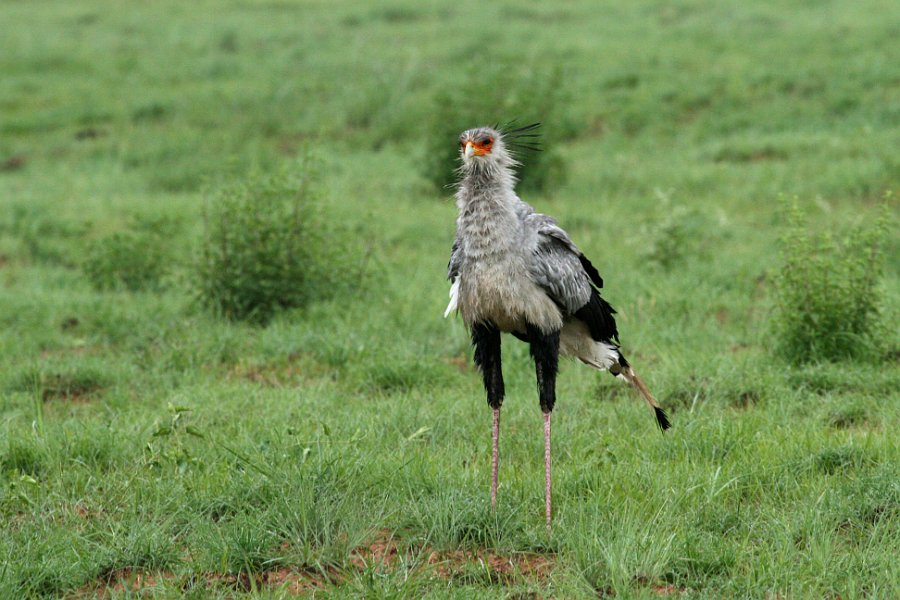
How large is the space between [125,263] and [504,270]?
16.5 feet

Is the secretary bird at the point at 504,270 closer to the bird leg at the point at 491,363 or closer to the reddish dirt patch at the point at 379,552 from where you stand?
the bird leg at the point at 491,363

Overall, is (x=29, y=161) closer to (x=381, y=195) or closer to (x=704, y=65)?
(x=381, y=195)

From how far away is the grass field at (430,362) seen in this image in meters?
4.24

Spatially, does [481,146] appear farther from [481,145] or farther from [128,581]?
[128,581]

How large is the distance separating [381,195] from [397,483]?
22.1ft

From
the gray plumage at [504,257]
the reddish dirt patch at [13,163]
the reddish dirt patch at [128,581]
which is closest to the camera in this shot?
the reddish dirt patch at [128,581]

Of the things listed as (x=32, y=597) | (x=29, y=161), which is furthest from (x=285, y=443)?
(x=29, y=161)

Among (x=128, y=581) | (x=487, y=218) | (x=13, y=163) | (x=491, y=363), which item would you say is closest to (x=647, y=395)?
(x=491, y=363)

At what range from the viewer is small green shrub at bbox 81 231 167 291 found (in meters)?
8.65

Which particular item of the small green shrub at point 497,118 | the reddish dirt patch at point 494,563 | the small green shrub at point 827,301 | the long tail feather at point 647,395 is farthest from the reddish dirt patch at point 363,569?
the small green shrub at point 497,118

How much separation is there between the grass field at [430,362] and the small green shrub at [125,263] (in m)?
0.13

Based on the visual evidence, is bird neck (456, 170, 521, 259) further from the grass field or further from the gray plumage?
the grass field

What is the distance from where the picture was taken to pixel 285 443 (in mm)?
5301

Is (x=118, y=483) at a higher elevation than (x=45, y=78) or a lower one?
lower
